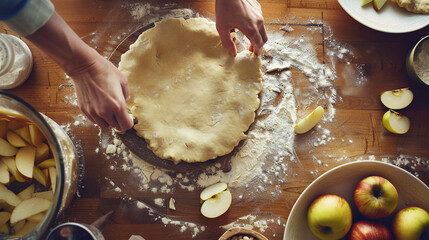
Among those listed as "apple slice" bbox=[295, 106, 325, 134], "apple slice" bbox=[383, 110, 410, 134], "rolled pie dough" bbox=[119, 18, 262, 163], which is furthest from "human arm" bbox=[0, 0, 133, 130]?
"apple slice" bbox=[383, 110, 410, 134]

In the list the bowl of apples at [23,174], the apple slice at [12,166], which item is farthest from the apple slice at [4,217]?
the apple slice at [12,166]

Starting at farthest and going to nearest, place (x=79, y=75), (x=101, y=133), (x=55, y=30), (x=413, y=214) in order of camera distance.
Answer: (x=101, y=133)
(x=413, y=214)
(x=79, y=75)
(x=55, y=30)

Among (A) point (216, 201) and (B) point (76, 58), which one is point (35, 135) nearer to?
(B) point (76, 58)

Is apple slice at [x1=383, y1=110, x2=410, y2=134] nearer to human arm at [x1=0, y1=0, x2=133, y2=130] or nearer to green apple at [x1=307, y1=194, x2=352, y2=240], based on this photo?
green apple at [x1=307, y1=194, x2=352, y2=240]

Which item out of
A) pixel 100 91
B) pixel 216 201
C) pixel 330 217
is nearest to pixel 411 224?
pixel 330 217

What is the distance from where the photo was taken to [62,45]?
0.80m

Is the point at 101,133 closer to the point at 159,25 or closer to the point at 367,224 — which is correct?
the point at 159,25

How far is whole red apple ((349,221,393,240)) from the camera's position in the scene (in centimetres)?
100

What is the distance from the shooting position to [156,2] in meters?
1.18

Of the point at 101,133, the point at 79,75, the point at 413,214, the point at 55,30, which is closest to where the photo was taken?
the point at 55,30

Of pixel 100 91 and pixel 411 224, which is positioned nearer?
pixel 100 91

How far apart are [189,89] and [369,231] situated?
770 millimetres

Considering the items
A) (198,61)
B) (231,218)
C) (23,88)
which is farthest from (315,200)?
(23,88)

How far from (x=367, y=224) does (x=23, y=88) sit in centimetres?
132
